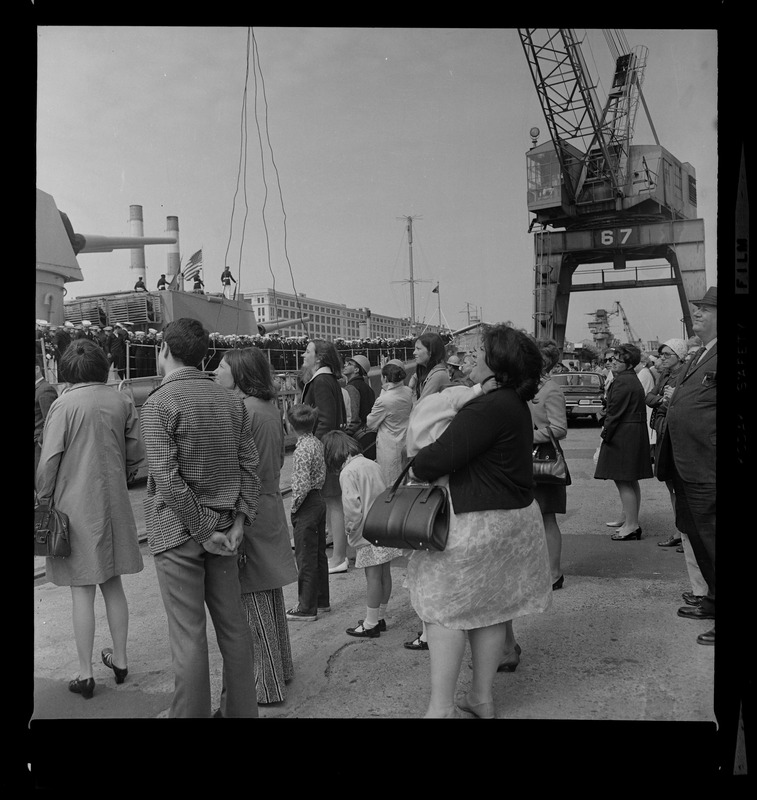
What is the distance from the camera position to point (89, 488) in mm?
3447

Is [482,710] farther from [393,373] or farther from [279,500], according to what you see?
[393,373]

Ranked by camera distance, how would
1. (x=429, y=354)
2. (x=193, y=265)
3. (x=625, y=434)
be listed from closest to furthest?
(x=193, y=265), (x=429, y=354), (x=625, y=434)

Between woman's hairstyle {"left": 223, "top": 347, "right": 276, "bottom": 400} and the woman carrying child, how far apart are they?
80 centimetres

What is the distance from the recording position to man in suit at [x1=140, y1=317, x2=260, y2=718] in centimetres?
291

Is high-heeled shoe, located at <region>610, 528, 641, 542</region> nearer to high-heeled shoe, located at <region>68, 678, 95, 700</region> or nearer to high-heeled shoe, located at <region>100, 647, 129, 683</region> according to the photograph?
high-heeled shoe, located at <region>100, 647, 129, 683</region>

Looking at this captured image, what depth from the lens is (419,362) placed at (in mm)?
4012

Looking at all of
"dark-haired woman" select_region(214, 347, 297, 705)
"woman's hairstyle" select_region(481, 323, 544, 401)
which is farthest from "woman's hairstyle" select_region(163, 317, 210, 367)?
"woman's hairstyle" select_region(481, 323, 544, 401)

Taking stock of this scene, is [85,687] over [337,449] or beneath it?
beneath

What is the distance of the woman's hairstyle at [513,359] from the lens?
10.0 ft

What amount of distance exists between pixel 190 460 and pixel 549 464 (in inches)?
93.7

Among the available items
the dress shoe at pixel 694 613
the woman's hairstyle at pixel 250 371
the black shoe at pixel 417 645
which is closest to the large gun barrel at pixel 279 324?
the woman's hairstyle at pixel 250 371

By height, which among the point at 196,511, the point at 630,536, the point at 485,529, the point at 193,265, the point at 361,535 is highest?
the point at 193,265

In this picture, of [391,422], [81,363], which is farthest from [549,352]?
[81,363]

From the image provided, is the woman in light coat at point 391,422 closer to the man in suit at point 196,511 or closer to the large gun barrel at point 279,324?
the large gun barrel at point 279,324
